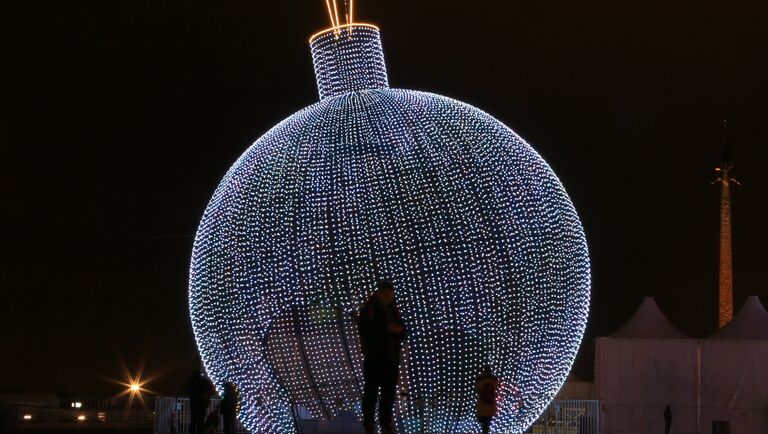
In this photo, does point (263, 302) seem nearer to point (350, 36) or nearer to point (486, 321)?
point (486, 321)

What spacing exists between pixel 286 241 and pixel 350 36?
3.84 metres

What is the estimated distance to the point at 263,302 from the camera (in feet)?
55.7

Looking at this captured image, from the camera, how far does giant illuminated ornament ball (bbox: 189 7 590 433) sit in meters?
16.5

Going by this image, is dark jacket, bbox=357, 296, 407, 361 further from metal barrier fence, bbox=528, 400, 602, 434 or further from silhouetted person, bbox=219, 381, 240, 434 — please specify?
metal barrier fence, bbox=528, 400, 602, 434
